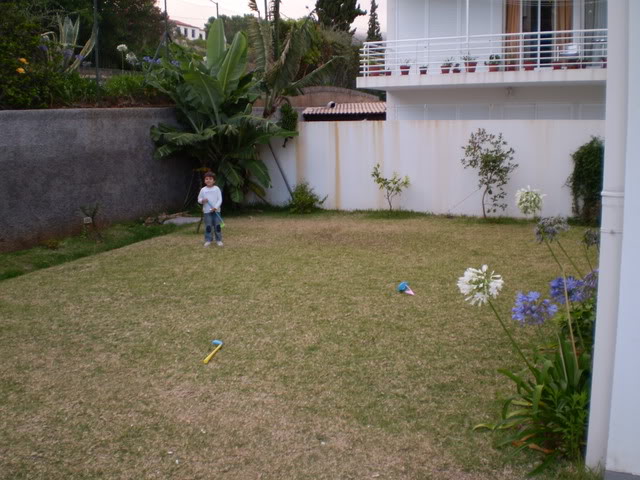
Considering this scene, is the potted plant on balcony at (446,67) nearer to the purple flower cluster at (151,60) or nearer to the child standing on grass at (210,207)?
the purple flower cluster at (151,60)

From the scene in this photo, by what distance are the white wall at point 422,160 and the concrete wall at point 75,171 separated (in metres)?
3.14

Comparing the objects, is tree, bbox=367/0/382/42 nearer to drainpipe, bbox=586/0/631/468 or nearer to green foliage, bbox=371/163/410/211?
green foliage, bbox=371/163/410/211

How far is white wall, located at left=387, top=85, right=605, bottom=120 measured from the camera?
16156 millimetres

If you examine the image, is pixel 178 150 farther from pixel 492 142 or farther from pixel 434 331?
pixel 434 331

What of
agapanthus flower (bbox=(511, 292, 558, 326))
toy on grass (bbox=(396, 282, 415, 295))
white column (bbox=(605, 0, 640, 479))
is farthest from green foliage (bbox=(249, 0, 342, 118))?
white column (bbox=(605, 0, 640, 479))

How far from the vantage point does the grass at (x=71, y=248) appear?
34.1 feet

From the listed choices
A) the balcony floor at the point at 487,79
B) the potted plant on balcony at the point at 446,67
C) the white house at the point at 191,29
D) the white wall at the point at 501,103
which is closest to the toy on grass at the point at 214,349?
the balcony floor at the point at 487,79

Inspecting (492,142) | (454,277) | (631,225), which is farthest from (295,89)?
(631,225)

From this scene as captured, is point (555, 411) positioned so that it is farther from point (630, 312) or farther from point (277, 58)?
point (277, 58)

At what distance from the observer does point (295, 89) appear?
16156mm

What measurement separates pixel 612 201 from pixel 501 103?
540 inches

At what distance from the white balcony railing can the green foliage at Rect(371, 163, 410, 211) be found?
2.88m

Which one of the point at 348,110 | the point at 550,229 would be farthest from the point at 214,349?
the point at 348,110

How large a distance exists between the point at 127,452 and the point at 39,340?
2868 millimetres
